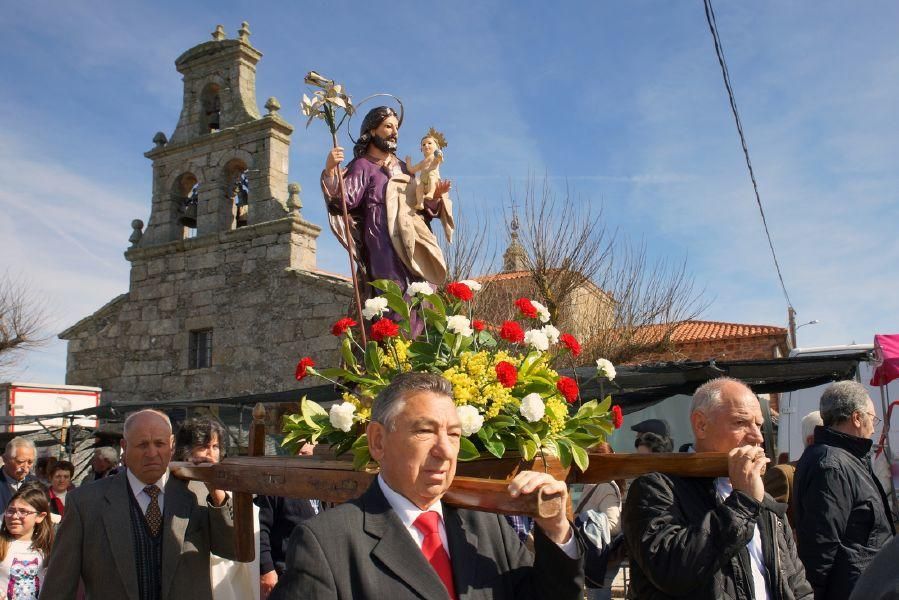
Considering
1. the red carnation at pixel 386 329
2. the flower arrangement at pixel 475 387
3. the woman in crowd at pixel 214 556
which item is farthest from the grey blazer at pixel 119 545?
the red carnation at pixel 386 329

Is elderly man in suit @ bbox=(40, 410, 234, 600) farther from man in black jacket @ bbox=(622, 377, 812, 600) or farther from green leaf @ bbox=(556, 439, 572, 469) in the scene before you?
man in black jacket @ bbox=(622, 377, 812, 600)

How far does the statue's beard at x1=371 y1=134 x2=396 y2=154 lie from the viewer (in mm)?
5613

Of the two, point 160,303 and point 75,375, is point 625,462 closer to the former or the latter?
point 160,303

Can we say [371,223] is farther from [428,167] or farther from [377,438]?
[377,438]

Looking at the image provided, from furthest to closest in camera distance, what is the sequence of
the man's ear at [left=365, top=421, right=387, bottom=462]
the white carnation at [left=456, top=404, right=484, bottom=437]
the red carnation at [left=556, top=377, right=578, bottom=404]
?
the red carnation at [left=556, top=377, right=578, bottom=404] < the white carnation at [left=456, top=404, right=484, bottom=437] < the man's ear at [left=365, top=421, right=387, bottom=462]

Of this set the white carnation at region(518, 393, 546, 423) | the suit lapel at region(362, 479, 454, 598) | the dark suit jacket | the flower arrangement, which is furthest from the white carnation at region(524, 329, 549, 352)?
the suit lapel at region(362, 479, 454, 598)

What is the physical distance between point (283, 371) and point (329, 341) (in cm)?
142

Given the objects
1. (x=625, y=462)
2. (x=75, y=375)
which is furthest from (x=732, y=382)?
(x=75, y=375)

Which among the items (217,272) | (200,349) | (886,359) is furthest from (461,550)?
(200,349)

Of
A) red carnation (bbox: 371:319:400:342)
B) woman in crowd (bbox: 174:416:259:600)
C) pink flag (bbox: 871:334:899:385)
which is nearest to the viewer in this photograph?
red carnation (bbox: 371:319:400:342)

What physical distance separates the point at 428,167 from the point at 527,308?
234cm

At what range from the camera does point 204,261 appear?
1856 centimetres

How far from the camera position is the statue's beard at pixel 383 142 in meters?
5.61

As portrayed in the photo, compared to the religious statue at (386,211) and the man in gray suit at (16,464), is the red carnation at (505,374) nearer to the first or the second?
the religious statue at (386,211)
